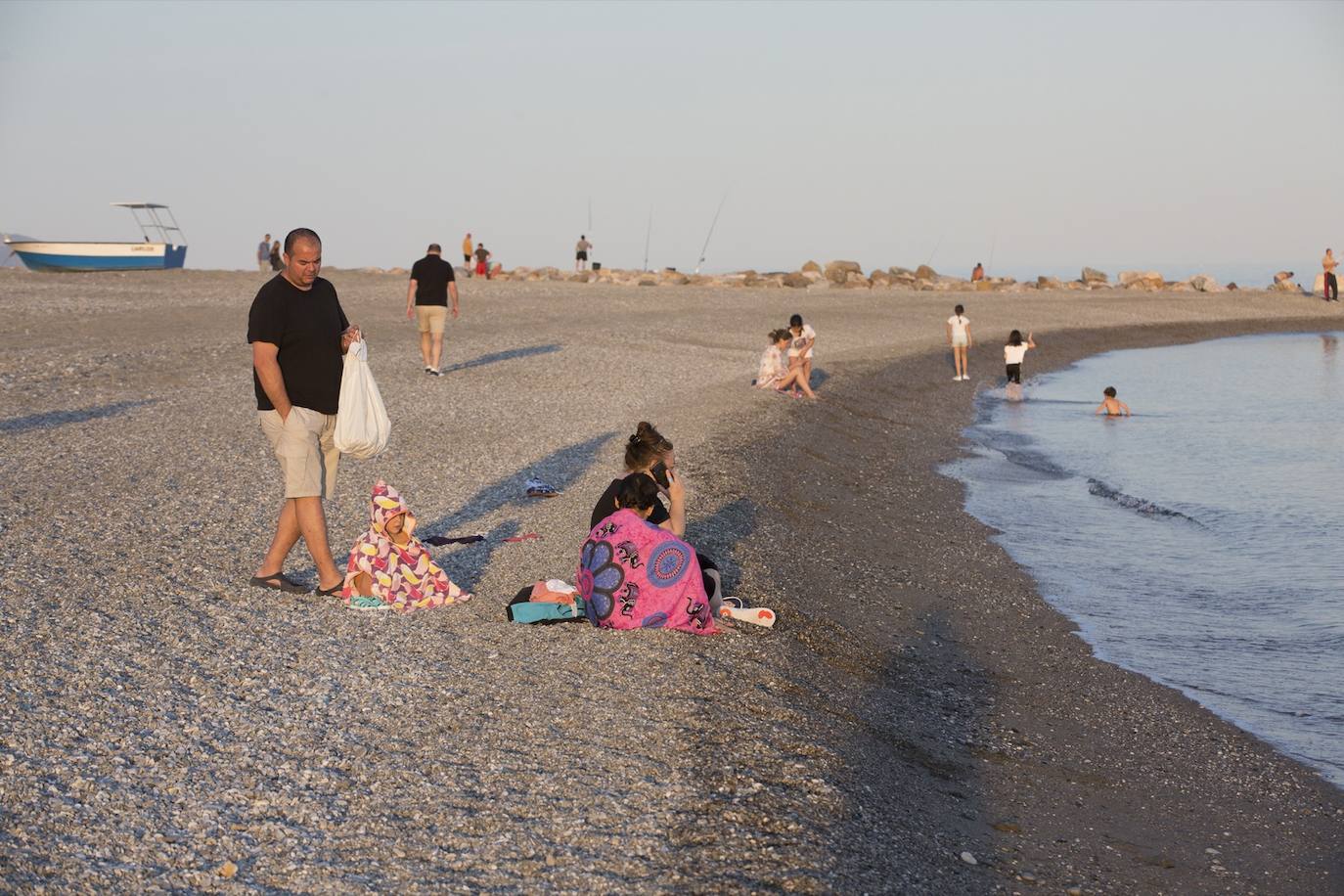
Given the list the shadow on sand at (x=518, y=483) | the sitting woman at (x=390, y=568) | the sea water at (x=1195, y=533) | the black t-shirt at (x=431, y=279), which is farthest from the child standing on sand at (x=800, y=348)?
the sitting woman at (x=390, y=568)

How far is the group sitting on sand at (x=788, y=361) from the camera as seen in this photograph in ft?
62.0

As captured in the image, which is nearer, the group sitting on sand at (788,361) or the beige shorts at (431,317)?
the beige shorts at (431,317)

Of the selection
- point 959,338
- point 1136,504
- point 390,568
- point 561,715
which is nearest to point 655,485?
point 390,568

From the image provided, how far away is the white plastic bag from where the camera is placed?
7020 millimetres

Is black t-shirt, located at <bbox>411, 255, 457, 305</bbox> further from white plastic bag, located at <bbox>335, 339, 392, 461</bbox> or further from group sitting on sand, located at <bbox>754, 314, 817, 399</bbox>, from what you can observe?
white plastic bag, located at <bbox>335, 339, 392, 461</bbox>

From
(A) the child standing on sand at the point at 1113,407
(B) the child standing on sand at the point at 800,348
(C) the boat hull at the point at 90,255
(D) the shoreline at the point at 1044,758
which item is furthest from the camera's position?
(C) the boat hull at the point at 90,255

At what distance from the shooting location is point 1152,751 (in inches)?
271

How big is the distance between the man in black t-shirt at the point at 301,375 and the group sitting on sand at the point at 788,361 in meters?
12.1

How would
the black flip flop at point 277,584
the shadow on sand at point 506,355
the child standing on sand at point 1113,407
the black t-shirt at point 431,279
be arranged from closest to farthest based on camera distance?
the black flip flop at point 277,584, the black t-shirt at point 431,279, the shadow on sand at point 506,355, the child standing on sand at point 1113,407

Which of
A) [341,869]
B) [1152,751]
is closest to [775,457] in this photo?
[1152,751]

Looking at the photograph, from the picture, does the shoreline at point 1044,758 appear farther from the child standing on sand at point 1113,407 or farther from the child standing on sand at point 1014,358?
the child standing on sand at point 1014,358

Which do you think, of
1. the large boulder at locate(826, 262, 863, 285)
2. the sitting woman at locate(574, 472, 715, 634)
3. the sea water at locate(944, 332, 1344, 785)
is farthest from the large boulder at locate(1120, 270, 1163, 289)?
the sitting woman at locate(574, 472, 715, 634)

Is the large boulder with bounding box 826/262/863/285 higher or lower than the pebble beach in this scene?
higher

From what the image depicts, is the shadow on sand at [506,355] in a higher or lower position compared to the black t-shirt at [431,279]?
lower
